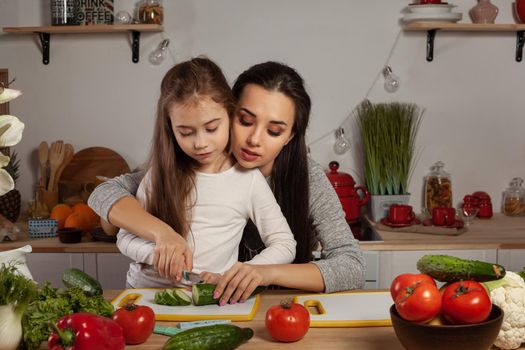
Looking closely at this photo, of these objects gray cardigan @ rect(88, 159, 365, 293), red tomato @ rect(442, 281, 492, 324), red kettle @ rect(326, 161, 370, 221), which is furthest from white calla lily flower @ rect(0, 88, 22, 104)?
red kettle @ rect(326, 161, 370, 221)

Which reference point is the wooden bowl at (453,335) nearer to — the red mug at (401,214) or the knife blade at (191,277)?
the knife blade at (191,277)

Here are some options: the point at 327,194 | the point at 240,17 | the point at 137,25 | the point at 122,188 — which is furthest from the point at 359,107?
the point at 122,188

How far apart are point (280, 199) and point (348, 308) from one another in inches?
20.9

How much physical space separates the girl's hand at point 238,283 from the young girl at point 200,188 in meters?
0.14

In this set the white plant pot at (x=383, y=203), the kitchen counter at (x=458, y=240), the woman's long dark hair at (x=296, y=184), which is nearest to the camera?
the woman's long dark hair at (x=296, y=184)

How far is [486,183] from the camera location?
3422 mm

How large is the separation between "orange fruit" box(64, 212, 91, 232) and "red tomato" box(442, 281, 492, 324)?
2028mm

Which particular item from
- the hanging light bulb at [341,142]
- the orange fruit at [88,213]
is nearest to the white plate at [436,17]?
the hanging light bulb at [341,142]

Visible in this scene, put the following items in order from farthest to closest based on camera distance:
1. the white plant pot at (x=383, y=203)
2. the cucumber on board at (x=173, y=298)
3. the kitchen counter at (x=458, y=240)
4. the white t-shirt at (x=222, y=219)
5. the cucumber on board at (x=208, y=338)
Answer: the white plant pot at (x=383, y=203)
the kitchen counter at (x=458, y=240)
the white t-shirt at (x=222, y=219)
the cucumber on board at (x=173, y=298)
the cucumber on board at (x=208, y=338)

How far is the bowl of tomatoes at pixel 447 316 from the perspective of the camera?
119 centimetres

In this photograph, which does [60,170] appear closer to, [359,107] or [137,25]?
[137,25]

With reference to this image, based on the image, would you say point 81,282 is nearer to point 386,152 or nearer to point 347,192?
point 347,192

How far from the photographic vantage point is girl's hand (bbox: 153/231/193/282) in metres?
1.64

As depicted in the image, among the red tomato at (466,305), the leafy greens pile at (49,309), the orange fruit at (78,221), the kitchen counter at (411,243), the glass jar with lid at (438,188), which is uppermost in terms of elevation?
the red tomato at (466,305)
